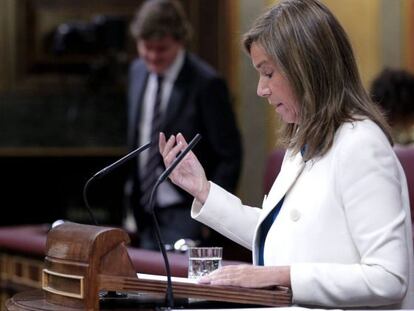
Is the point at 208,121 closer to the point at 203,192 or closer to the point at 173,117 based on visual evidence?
the point at 173,117

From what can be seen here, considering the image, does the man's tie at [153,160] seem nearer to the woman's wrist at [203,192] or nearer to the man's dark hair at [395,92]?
the man's dark hair at [395,92]

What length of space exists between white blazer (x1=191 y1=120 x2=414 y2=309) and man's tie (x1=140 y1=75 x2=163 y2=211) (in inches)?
96.1

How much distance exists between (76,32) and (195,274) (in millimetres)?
4670

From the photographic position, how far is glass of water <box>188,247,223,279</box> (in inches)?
103

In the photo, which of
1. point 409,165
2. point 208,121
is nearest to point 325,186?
point 409,165

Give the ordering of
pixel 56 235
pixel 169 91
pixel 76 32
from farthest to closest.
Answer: pixel 76 32 < pixel 169 91 < pixel 56 235

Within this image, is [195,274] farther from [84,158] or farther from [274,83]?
[84,158]

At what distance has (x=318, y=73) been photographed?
8.43ft

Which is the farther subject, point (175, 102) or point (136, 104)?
point (136, 104)

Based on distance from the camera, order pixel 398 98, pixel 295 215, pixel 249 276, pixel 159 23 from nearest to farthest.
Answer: pixel 249 276 → pixel 295 215 → pixel 159 23 → pixel 398 98

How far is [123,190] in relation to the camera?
7223mm

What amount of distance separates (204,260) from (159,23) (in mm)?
2703

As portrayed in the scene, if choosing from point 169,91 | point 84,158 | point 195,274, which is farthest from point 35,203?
point 195,274

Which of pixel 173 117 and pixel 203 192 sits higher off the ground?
pixel 203 192
